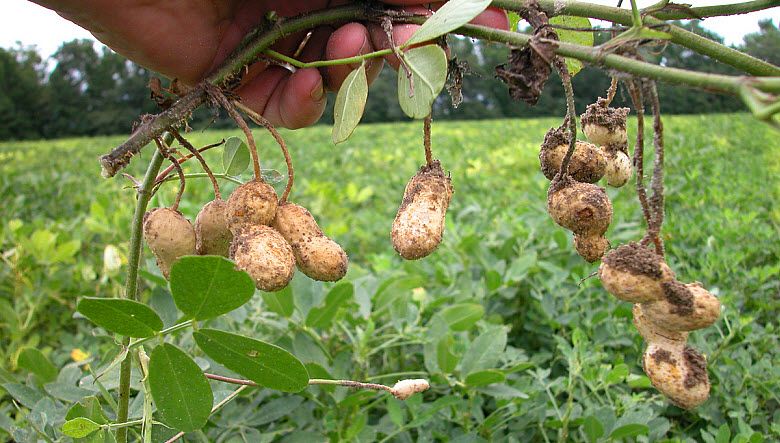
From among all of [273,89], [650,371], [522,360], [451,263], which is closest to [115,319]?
[650,371]

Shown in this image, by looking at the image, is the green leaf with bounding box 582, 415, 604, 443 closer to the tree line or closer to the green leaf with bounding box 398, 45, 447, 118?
the green leaf with bounding box 398, 45, 447, 118

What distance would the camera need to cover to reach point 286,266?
69 centimetres

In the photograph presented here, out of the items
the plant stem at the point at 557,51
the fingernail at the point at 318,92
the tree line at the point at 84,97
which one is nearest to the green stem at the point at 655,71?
the plant stem at the point at 557,51

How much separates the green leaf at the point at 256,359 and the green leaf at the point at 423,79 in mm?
307

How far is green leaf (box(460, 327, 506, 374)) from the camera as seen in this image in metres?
1.22

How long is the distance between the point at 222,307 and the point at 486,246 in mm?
1370

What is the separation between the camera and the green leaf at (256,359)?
27.5 inches

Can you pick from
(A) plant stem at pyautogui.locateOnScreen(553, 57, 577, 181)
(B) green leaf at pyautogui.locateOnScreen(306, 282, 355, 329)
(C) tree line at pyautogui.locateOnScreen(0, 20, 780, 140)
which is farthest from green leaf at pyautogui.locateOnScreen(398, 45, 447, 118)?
(C) tree line at pyautogui.locateOnScreen(0, 20, 780, 140)

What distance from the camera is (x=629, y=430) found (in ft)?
3.39

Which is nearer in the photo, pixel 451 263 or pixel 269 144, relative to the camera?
pixel 451 263

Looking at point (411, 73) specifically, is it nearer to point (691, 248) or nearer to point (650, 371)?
point (650, 371)

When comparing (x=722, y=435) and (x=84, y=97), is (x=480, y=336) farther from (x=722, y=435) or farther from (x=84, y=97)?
(x=84, y=97)

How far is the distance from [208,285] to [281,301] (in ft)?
2.03

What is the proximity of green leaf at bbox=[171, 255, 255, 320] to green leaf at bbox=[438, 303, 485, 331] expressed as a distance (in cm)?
72
